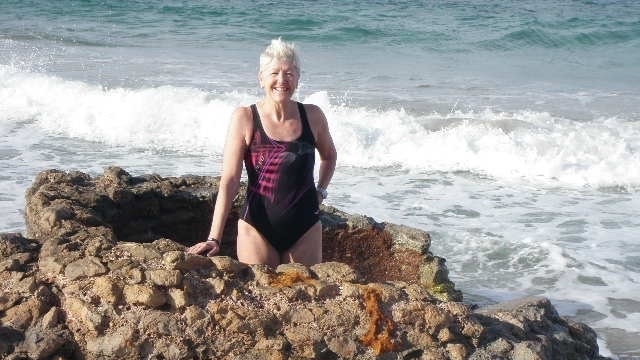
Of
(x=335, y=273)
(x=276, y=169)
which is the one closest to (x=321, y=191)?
(x=276, y=169)

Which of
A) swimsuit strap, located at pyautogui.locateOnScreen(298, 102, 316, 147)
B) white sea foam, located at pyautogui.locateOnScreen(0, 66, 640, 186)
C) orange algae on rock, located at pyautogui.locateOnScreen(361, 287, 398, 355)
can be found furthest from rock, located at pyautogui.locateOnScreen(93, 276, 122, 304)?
white sea foam, located at pyautogui.locateOnScreen(0, 66, 640, 186)

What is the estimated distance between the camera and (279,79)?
355 cm

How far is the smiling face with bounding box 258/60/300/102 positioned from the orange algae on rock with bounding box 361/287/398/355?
0.97 meters

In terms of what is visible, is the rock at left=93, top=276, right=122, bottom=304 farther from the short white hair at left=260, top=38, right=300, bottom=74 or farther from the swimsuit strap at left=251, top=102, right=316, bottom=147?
the short white hair at left=260, top=38, right=300, bottom=74

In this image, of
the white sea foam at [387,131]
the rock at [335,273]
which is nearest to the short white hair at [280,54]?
the rock at [335,273]

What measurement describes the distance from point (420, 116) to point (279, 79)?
33.0 ft

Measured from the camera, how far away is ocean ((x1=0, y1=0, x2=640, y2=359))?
729cm

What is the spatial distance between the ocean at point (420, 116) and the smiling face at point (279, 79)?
3.06 m

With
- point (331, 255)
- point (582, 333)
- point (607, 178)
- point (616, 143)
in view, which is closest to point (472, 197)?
point (607, 178)

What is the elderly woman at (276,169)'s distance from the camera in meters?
3.58

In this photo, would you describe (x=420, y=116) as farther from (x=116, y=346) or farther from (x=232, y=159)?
(x=116, y=346)

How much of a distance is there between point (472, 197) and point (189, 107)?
227 inches

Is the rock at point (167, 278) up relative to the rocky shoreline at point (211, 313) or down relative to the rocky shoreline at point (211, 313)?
up

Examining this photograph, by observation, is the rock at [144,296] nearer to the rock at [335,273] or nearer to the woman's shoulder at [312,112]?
the rock at [335,273]
